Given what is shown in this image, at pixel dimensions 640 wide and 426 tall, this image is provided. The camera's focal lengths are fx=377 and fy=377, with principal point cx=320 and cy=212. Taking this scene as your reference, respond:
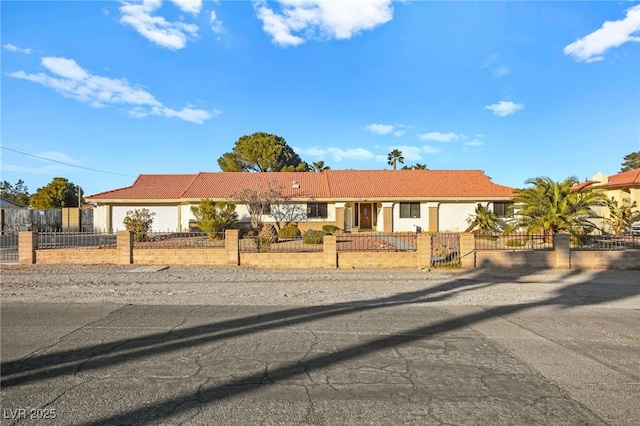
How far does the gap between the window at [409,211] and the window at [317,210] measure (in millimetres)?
5969

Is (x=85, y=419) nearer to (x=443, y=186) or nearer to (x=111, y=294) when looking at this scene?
(x=111, y=294)

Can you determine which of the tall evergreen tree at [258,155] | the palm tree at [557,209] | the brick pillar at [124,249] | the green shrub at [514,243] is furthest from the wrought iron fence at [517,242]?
the tall evergreen tree at [258,155]

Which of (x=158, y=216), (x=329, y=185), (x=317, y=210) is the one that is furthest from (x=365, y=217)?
(x=158, y=216)

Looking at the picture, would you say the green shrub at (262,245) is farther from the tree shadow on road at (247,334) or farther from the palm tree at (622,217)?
the palm tree at (622,217)

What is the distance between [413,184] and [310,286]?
22.7 m

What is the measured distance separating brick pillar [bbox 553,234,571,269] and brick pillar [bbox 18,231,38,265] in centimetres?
1964

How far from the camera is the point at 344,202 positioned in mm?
29125

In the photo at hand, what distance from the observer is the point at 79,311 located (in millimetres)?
7590

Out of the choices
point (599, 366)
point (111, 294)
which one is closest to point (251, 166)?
point (111, 294)

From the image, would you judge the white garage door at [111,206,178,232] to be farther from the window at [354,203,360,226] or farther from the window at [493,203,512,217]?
the window at [493,203,512,217]

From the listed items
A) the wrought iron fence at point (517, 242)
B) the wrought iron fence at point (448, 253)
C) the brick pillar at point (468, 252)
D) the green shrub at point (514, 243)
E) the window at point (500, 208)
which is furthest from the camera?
the window at point (500, 208)

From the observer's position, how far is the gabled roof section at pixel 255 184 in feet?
95.7

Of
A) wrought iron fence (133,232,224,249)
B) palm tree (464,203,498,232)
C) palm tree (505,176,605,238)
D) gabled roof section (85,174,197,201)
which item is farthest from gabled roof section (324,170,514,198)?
palm tree (505,176,605,238)

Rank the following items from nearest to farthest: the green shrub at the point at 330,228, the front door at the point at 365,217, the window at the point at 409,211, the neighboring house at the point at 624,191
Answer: the green shrub at the point at 330,228
the neighboring house at the point at 624,191
the window at the point at 409,211
the front door at the point at 365,217
